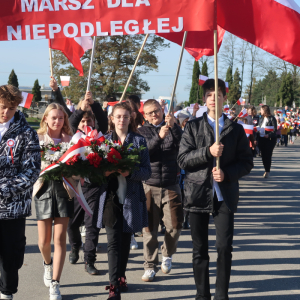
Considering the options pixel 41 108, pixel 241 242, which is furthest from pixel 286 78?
pixel 241 242

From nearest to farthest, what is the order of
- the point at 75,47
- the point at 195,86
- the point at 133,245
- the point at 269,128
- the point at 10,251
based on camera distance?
1. the point at 10,251
2. the point at 133,245
3. the point at 75,47
4. the point at 269,128
5. the point at 195,86

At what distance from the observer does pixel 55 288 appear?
14.6ft

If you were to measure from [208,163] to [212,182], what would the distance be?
7.3 inches

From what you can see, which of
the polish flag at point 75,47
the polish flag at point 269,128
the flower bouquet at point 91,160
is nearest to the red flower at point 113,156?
the flower bouquet at point 91,160

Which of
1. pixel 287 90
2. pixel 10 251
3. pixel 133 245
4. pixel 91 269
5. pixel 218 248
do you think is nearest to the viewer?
pixel 10 251

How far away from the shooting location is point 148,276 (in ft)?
16.7

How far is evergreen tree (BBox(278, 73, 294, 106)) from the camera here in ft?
216

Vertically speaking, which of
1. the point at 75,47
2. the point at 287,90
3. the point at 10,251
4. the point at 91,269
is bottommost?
the point at 91,269

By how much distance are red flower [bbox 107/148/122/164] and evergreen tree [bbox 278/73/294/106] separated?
214ft

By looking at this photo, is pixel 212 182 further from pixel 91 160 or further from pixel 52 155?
pixel 52 155

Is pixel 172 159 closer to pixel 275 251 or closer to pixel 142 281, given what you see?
pixel 142 281

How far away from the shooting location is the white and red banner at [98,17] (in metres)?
4.41

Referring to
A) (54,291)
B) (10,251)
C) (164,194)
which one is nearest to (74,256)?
(54,291)

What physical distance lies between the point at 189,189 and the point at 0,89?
193 centimetres
